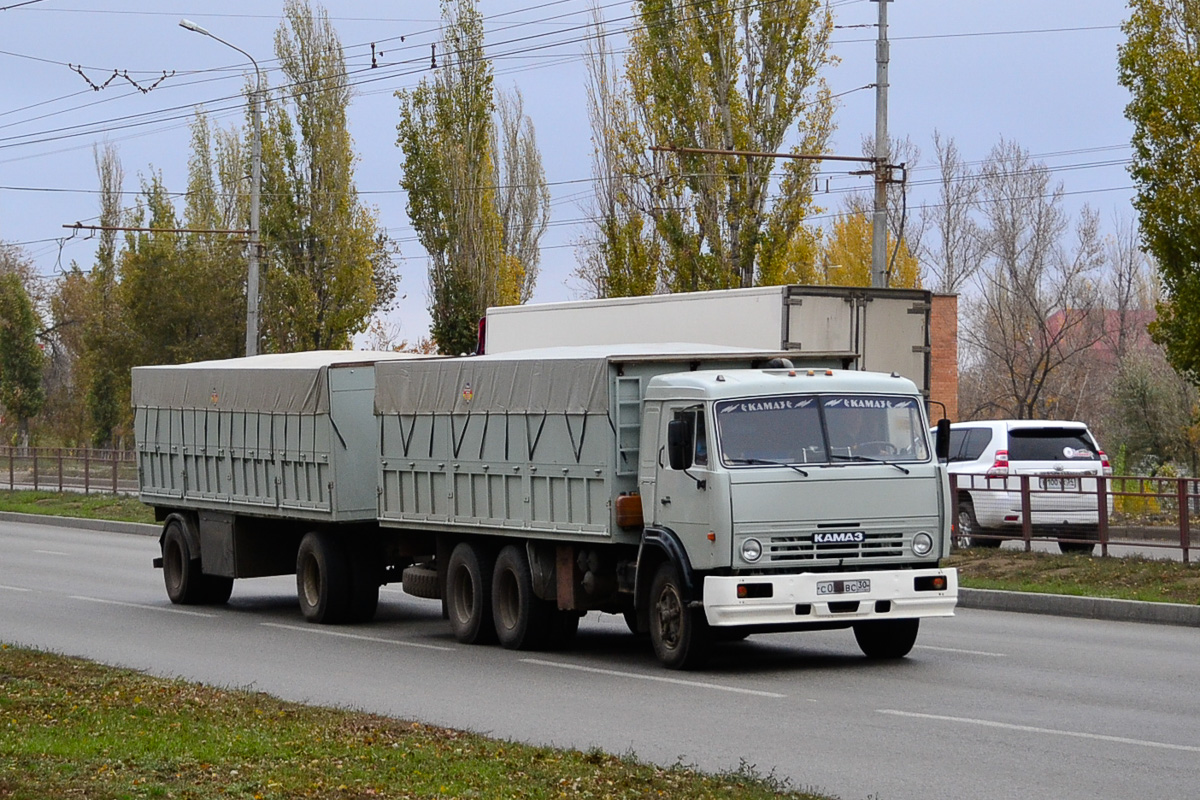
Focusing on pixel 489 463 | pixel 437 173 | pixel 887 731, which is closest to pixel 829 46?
pixel 437 173

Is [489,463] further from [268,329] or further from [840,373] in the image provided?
[268,329]

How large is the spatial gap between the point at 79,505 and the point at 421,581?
2546cm

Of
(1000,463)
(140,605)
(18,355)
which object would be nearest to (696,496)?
(140,605)

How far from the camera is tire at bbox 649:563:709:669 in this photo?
13.3 m

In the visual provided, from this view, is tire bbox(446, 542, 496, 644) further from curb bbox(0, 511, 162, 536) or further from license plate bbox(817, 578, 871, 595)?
curb bbox(0, 511, 162, 536)

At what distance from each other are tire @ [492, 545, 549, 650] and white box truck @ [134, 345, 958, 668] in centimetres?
3

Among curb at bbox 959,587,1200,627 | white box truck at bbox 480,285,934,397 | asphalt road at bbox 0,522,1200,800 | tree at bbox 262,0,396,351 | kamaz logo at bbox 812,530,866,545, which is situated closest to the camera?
asphalt road at bbox 0,522,1200,800

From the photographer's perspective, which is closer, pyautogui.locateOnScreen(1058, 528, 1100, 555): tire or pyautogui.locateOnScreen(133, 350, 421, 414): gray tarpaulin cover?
pyautogui.locateOnScreen(133, 350, 421, 414): gray tarpaulin cover

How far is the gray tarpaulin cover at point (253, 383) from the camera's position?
1841 centimetres

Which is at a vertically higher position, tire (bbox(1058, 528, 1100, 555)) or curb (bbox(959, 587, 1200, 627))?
tire (bbox(1058, 528, 1100, 555))

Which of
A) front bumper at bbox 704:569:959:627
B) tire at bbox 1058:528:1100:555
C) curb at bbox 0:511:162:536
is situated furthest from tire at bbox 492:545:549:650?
curb at bbox 0:511:162:536

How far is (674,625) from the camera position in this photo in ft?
44.4

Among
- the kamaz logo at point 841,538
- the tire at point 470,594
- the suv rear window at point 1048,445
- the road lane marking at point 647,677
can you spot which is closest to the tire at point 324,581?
the tire at point 470,594

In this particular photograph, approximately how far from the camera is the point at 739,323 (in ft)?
71.3
